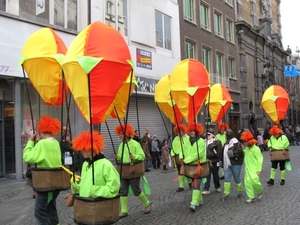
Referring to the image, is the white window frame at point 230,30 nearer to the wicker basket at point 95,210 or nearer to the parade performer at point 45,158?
the parade performer at point 45,158

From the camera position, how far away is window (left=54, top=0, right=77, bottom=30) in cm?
1449

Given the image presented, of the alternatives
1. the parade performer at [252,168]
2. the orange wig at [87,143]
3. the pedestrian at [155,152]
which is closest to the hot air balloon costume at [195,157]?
the parade performer at [252,168]

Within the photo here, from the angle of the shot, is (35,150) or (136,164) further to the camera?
(136,164)

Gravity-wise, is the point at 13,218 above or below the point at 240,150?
below

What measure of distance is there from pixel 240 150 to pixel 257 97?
25386 mm

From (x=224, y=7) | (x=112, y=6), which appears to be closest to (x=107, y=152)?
(x=112, y=6)

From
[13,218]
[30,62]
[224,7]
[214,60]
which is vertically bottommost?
[13,218]

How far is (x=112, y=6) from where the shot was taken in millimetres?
17250

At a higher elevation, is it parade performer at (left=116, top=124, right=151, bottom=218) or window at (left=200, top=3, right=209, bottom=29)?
window at (left=200, top=3, right=209, bottom=29)

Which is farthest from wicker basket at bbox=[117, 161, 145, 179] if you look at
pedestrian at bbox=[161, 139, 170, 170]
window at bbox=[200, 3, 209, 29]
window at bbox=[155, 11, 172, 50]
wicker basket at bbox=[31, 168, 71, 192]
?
window at bbox=[200, 3, 209, 29]

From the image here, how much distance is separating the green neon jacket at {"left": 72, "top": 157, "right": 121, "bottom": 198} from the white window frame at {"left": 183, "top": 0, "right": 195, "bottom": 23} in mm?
19984

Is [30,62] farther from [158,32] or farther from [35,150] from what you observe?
[158,32]

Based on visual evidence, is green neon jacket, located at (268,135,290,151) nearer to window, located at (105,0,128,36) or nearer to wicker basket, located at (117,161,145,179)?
wicker basket, located at (117,161,145,179)

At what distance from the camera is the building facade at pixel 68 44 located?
12258mm
